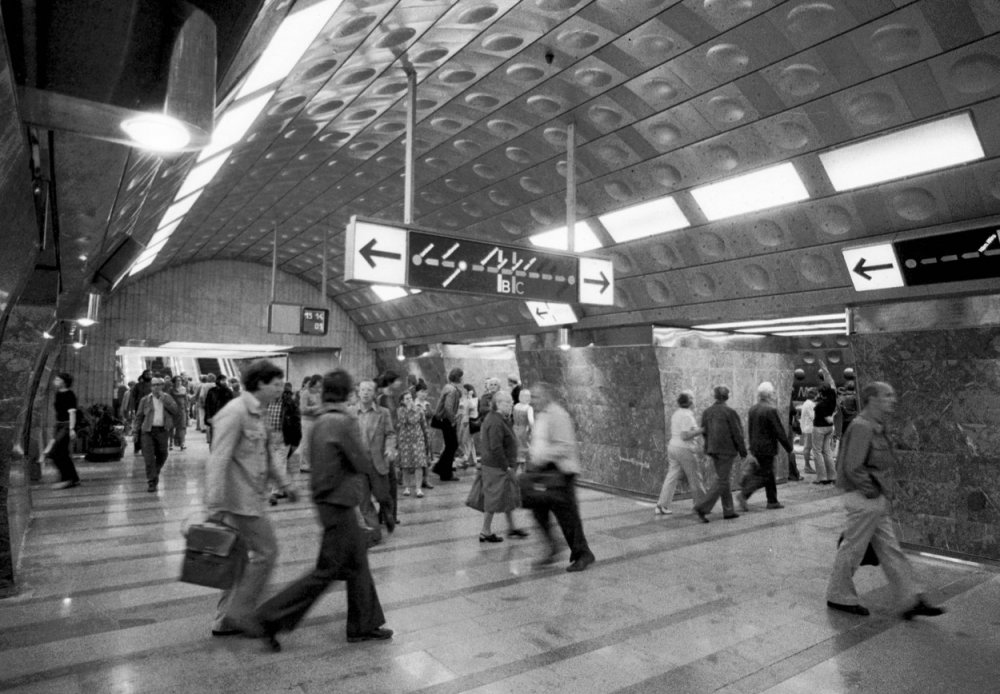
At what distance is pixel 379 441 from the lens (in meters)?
7.00

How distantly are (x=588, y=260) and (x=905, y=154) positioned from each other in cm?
326

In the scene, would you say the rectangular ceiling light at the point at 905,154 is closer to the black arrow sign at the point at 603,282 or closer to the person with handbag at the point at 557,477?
the black arrow sign at the point at 603,282

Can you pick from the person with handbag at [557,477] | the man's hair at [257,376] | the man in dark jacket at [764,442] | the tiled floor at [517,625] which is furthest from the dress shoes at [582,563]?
the man in dark jacket at [764,442]

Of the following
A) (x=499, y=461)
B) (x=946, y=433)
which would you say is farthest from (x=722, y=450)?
(x=499, y=461)

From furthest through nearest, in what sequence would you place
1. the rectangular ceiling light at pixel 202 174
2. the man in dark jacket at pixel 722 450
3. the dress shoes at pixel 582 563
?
the man in dark jacket at pixel 722 450 → the rectangular ceiling light at pixel 202 174 → the dress shoes at pixel 582 563

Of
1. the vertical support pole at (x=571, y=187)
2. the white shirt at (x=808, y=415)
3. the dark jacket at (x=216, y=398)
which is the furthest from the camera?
the dark jacket at (x=216, y=398)

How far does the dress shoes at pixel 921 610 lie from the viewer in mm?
4789

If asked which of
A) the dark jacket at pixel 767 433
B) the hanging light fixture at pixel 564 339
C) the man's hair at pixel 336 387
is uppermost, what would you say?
the hanging light fixture at pixel 564 339

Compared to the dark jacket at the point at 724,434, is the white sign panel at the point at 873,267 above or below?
above

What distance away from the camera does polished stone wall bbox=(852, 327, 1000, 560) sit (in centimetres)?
646

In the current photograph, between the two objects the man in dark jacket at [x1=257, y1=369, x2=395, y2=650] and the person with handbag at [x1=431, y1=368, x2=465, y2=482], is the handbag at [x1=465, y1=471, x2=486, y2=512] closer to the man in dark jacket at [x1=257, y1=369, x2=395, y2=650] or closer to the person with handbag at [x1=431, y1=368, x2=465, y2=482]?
the man in dark jacket at [x1=257, y1=369, x2=395, y2=650]

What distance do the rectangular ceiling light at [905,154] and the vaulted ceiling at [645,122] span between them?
108 millimetres

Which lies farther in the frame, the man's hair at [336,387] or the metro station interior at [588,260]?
the man's hair at [336,387]

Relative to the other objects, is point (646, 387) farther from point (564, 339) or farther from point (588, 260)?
point (588, 260)
